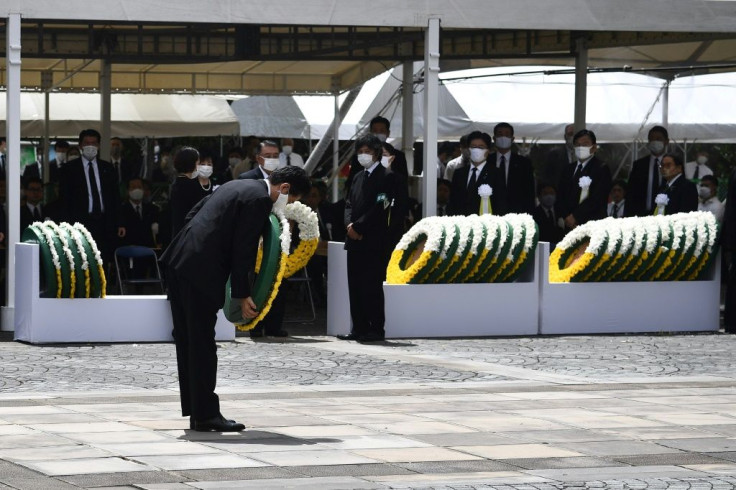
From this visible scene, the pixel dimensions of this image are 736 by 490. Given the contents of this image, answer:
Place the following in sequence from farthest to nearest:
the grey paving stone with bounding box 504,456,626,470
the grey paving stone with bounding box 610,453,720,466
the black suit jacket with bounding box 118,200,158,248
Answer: the black suit jacket with bounding box 118,200,158,248, the grey paving stone with bounding box 610,453,720,466, the grey paving stone with bounding box 504,456,626,470

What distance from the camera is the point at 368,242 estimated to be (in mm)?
15453

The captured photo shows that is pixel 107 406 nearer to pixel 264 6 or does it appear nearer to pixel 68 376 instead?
pixel 68 376

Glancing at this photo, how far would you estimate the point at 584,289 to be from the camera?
54.1ft

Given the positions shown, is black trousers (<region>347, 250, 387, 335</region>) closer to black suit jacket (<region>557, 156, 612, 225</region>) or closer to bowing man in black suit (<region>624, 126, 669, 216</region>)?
black suit jacket (<region>557, 156, 612, 225</region>)

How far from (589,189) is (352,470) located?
9684 millimetres

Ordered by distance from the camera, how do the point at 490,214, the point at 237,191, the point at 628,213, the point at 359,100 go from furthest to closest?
the point at 359,100 → the point at 628,213 → the point at 490,214 → the point at 237,191

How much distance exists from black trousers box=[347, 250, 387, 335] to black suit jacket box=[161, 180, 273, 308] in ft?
18.6

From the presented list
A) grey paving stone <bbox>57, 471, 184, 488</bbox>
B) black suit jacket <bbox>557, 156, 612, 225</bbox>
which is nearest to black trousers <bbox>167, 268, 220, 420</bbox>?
grey paving stone <bbox>57, 471, 184, 488</bbox>

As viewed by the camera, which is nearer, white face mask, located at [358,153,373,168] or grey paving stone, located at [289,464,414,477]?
grey paving stone, located at [289,464,414,477]

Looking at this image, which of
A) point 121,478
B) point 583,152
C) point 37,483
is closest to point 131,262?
point 583,152

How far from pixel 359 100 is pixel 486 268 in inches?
517

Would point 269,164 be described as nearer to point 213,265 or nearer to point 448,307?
point 448,307

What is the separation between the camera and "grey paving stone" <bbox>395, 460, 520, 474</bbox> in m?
8.45

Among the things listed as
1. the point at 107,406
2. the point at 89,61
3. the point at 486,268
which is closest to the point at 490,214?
the point at 486,268
